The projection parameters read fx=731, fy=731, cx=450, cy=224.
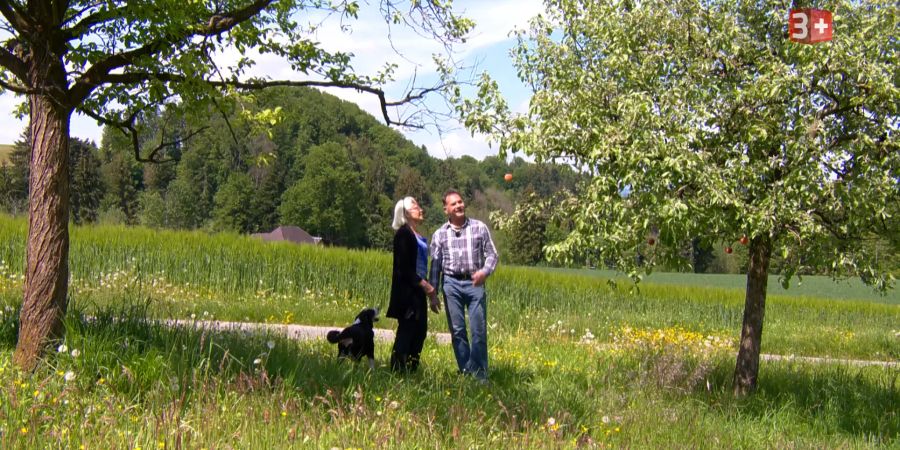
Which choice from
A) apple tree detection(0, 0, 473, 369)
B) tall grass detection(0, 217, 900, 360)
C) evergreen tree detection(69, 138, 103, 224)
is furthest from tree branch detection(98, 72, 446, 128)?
evergreen tree detection(69, 138, 103, 224)

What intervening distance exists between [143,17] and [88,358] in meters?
2.22

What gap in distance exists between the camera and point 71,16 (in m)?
6.32

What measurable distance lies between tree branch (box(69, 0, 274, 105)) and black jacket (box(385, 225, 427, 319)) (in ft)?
7.39

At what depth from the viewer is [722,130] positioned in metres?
6.42

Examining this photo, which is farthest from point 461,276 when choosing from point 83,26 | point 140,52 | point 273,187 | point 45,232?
Result: point 273,187

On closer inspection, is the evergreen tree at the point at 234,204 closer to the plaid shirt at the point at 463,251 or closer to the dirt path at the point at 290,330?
the dirt path at the point at 290,330

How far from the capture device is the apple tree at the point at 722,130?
231 inches

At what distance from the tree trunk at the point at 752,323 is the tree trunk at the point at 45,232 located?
602 cm

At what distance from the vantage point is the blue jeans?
21.9ft

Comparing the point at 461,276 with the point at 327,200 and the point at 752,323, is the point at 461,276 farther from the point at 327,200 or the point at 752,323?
the point at 327,200

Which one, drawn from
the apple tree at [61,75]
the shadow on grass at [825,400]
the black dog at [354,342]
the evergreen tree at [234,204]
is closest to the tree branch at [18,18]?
the apple tree at [61,75]

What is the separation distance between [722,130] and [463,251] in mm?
2535

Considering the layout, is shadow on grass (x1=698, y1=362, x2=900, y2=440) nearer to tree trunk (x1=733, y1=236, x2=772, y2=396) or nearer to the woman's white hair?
tree trunk (x1=733, y1=236, x2=772, y2=396)

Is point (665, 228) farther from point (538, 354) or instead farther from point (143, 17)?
point (143, 17)
